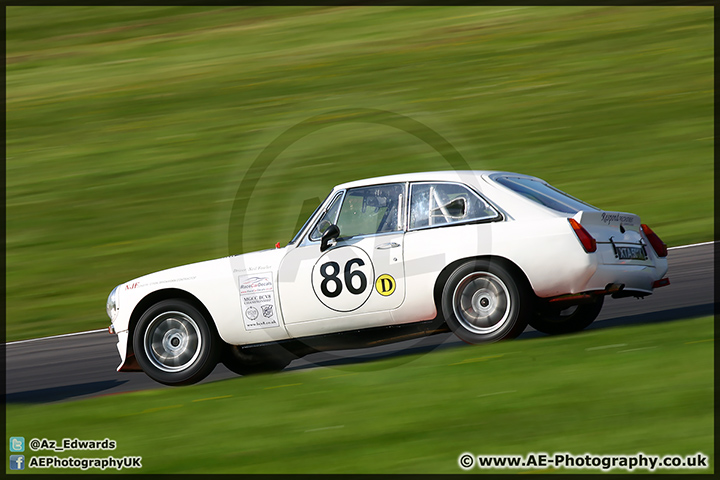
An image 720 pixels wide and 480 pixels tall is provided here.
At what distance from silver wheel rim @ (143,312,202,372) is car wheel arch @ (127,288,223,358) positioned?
13cm

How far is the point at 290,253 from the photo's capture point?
728 cm

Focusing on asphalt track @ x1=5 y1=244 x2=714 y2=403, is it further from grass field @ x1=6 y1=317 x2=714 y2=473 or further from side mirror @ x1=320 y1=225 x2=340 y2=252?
side mirror @ x1=320 y1=225 x2=340 y2=252

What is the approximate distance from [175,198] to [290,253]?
8.60 meters

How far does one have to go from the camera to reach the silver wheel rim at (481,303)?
22.1ft

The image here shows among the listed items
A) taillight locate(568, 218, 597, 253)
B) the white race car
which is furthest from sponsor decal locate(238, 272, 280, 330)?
taillight locate(568, 218, 597, 253)

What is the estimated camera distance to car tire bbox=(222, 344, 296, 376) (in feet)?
25.9

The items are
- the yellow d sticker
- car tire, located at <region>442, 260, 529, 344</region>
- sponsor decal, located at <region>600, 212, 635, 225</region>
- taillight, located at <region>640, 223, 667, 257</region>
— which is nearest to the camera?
car tire, located at <region>442, 260, 529, 344</region>

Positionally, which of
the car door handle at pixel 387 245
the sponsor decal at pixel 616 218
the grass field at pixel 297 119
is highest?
the grass field at pixel 297 119

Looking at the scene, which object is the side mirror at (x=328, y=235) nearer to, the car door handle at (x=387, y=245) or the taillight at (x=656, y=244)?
the car door handle at (x=387, y=245)

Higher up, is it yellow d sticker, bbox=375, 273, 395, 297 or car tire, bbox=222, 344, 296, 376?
yellow d sticker, bbox=375, 273, 395, 297

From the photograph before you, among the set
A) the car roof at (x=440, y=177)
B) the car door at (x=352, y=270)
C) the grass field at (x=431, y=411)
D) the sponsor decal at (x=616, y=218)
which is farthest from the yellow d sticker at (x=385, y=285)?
the sponsor decal at (x=616, y=218)

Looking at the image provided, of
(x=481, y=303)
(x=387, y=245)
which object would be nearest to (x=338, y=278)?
(x=387, y=245)

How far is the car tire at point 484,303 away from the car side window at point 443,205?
0.51 meters

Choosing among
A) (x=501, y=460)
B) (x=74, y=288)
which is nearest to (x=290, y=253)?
(x=501, y=460)
